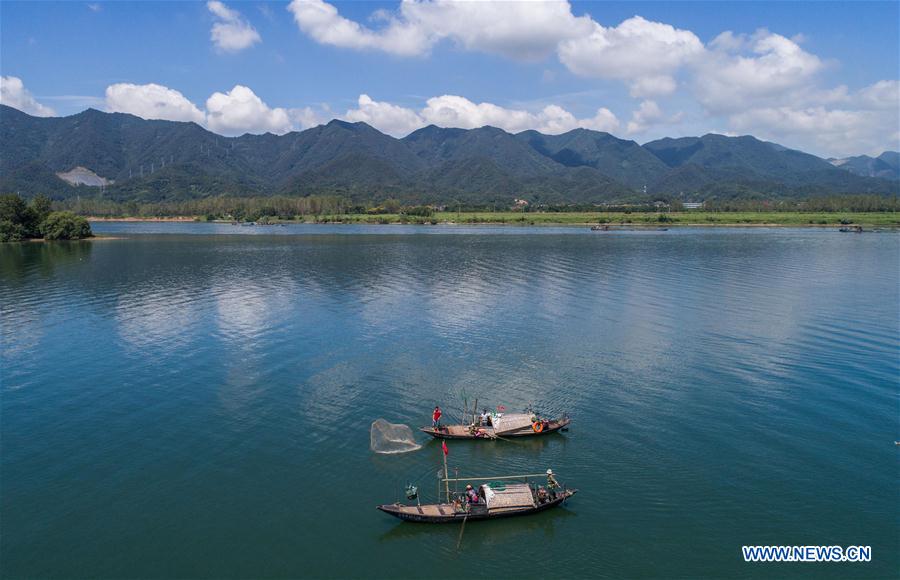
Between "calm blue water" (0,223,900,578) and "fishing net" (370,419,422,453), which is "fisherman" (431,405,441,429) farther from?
"fishing net" (370,419,422,453)

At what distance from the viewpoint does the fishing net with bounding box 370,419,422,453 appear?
112 ft

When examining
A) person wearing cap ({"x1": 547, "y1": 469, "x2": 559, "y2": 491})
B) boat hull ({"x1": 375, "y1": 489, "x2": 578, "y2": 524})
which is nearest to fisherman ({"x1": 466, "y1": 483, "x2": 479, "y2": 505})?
boat hull ({"x1": 375, "y1": 489, "x2": 578, "y2": 524})

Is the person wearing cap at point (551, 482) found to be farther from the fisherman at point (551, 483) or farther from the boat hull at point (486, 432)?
the boat hull at point (486, 432)

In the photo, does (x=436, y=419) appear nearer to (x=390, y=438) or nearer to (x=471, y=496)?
(x=390, y=438)

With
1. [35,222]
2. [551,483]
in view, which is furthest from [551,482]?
[35,222]

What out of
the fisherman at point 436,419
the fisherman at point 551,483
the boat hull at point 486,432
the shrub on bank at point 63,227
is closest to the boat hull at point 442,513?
the fisherman at point 551,483

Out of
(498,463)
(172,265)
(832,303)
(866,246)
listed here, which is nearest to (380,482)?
(498,463)

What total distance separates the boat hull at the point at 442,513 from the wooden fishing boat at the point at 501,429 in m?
7.84

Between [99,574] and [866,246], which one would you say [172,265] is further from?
[866,246]

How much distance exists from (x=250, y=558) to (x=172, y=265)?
106 m

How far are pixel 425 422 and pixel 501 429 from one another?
18.5 ft

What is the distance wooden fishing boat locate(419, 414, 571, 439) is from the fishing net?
73.0 inches

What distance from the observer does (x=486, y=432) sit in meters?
36.5

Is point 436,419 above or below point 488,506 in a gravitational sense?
above
